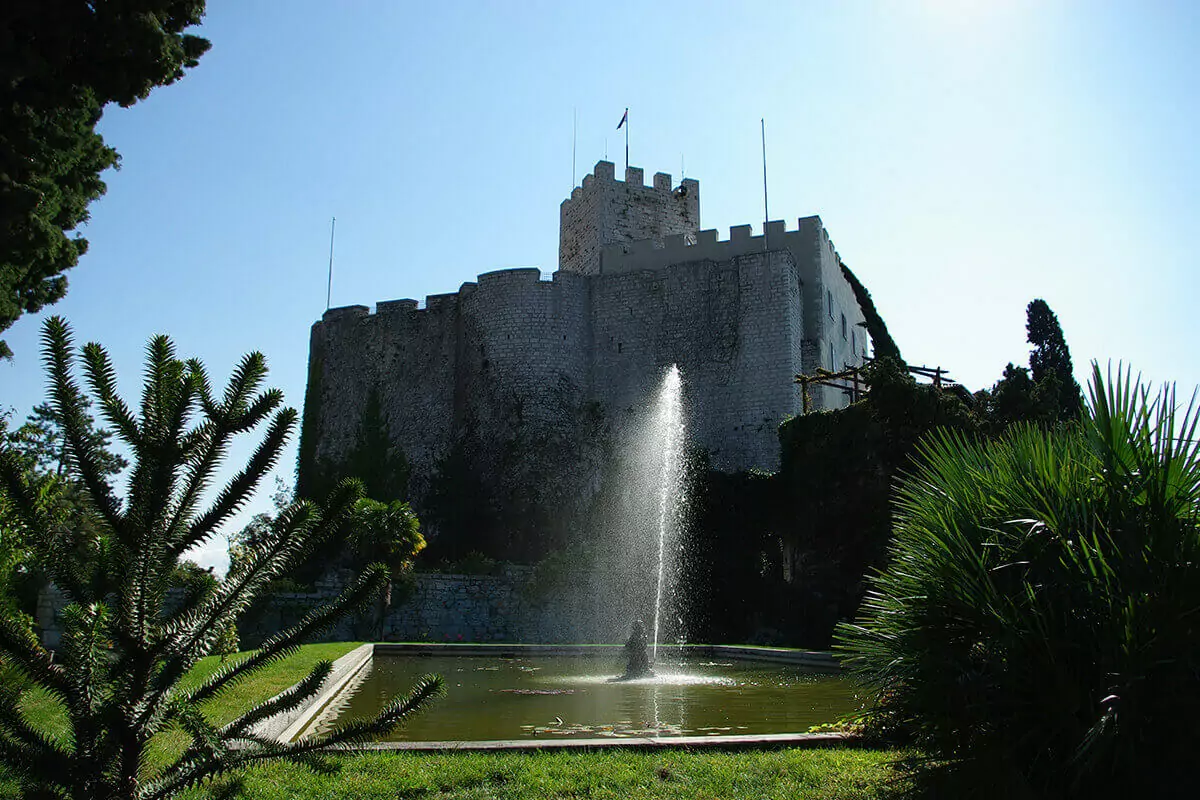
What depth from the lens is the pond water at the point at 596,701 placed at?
8070mm

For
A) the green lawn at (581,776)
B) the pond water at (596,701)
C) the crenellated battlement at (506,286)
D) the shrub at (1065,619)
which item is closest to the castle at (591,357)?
the crenellated battlement at (506,286)

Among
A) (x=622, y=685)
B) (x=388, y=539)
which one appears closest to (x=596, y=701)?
(x=622, y=685)

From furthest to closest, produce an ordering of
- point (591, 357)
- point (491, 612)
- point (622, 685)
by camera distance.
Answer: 1. point (591, 357)
2. point (491, 612)
3. point (622, 685)

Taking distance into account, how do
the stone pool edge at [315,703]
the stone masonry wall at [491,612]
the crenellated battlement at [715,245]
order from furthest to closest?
the crenellated battlement at [715,245], the stone masonry wall at [491,612], the stone pool edge at [315,703]

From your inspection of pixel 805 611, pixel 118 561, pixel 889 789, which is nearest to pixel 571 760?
pixel 889 789

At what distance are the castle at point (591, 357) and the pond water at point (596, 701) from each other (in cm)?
1452

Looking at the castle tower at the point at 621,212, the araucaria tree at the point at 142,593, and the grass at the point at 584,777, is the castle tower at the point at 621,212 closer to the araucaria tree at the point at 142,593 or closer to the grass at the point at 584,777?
the grass at the point at 584,777

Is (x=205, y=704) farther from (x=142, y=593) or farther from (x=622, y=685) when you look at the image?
(x=622, y=685)

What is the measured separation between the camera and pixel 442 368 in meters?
34.2

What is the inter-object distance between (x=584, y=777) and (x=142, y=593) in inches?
127

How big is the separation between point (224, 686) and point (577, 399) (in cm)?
2806

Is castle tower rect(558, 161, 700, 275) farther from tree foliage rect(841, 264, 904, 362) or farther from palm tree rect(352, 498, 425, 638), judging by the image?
palm tree rect(352, 498, 425, 638)

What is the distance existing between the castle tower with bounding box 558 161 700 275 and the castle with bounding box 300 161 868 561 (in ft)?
8.06

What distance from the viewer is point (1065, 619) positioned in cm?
461
